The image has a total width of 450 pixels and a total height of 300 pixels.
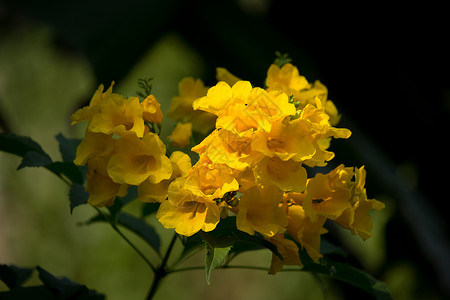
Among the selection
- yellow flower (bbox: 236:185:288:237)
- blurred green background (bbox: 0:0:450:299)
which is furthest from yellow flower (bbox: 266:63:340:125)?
blurred green background (bbox: 0:0:450:299)

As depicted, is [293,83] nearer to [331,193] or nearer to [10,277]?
[331,193]

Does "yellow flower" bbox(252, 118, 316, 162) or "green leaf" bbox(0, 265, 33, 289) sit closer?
"yellow flower" bbox(252, 118, 316, 162)

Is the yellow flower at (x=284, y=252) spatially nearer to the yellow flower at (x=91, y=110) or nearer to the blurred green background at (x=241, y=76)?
the yellow flower at (x=91, y=110)

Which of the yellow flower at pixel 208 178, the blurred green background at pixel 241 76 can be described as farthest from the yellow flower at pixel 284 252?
the blurred green background at pixel 241 76

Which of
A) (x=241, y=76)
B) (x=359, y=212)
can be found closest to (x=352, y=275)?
(x=359, y=212)

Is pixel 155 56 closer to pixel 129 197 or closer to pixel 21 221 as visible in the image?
pixel 21 221

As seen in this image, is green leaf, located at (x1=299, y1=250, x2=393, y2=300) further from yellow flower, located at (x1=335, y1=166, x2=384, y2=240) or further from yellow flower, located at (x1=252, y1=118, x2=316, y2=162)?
yellow flower, located at (x1=252, y1=118, x2=316, y2=162)

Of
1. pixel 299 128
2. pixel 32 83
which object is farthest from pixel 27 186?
pixel 299 128
